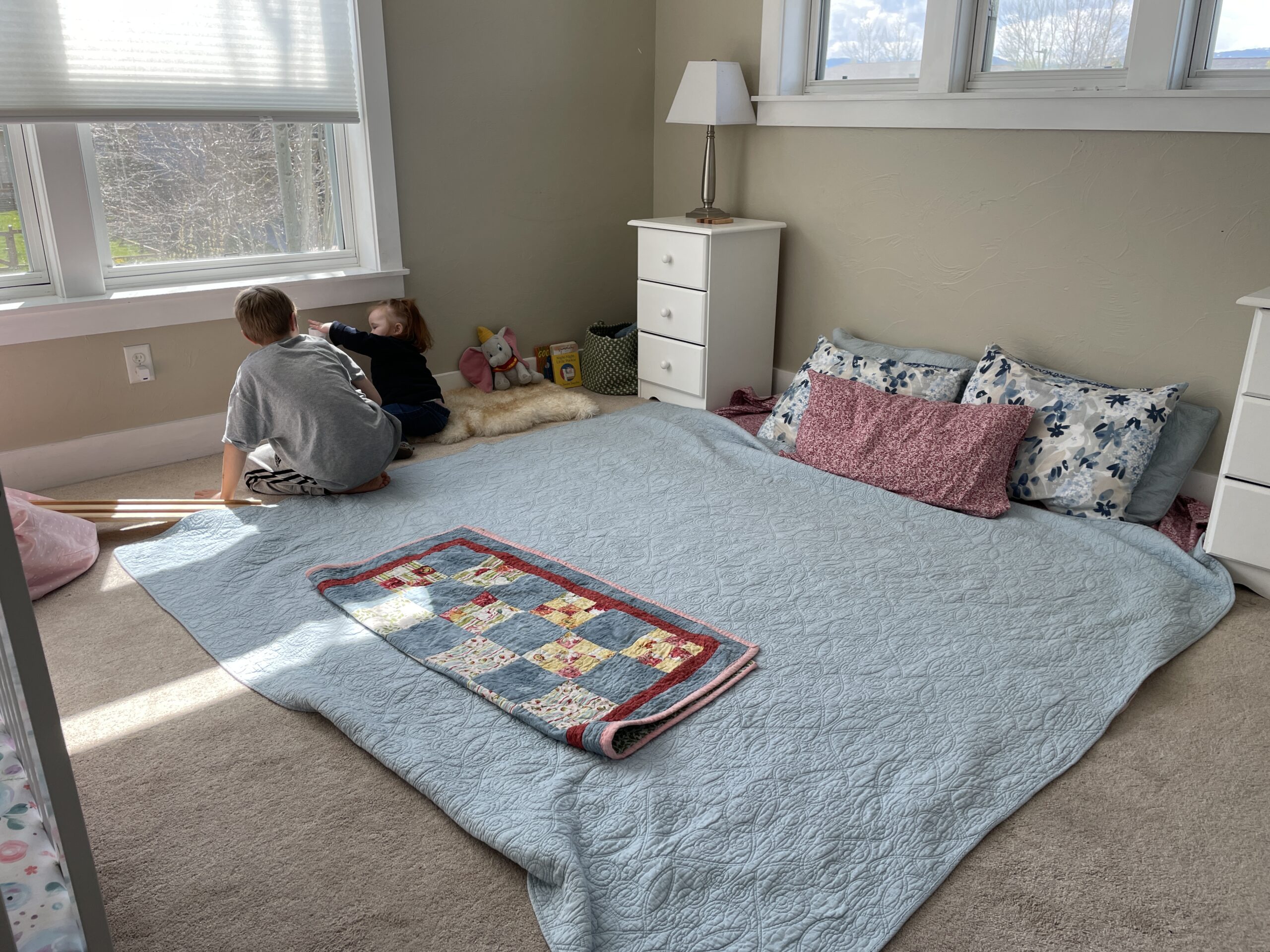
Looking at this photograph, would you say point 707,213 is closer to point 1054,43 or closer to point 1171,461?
point 1054,43

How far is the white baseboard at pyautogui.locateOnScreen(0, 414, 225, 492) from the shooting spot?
2932 mm

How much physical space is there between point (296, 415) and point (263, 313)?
291mm

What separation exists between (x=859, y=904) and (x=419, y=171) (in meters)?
3.02

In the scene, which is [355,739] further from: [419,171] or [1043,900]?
[419,171]

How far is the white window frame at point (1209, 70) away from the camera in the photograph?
2564mm

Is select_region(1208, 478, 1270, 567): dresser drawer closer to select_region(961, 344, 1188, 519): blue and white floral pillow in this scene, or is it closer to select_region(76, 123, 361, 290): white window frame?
select_region(961, 344, 1188, 519): blue and white floral pillow

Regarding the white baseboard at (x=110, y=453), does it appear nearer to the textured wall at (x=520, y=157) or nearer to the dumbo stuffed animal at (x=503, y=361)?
the textured wall at (x=520, y=157)

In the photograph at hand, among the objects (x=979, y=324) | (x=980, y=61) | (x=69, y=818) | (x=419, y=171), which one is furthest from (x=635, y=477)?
(x=69, y=818)

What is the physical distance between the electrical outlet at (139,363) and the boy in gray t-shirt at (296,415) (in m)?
0.51

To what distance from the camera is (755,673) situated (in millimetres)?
1978

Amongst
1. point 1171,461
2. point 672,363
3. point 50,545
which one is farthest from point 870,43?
point 50,545

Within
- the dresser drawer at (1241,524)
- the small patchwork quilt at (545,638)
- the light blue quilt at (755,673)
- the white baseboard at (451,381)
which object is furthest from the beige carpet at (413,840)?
the white baseboard at (451,381)

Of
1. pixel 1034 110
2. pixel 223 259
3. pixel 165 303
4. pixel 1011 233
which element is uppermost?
pixel 1034 110

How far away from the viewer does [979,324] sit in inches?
126
